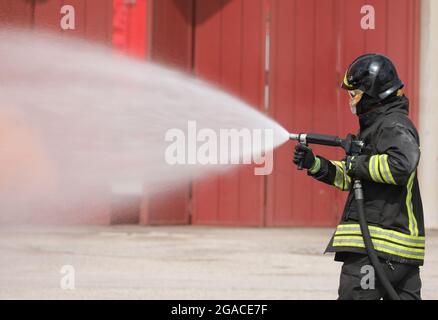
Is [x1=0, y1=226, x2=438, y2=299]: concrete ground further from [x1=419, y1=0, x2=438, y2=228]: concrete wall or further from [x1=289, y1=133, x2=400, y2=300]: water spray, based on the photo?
[x1=289, y1=133, x2=400, y2=300]: water spray

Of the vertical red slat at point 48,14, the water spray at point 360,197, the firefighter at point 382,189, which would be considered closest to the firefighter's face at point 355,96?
the firefighter at point 382,189

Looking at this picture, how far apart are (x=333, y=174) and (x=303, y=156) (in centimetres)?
30

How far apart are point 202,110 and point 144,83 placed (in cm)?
101

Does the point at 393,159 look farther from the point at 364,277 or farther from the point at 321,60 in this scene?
the point at 321,60

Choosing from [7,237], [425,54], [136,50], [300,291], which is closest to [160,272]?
[300,291]

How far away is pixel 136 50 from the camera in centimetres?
1350

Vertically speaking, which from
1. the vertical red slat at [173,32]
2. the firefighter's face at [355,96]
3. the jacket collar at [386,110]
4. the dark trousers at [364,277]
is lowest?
the dark trousers at [364,277]

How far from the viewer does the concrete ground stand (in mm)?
7652

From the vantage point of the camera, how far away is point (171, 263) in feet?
30.9

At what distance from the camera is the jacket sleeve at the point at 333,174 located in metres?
4.84

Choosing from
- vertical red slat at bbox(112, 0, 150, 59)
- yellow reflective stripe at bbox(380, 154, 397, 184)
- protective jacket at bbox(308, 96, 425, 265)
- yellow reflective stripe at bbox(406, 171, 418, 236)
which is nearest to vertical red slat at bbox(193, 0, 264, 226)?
vertical red slat at bbox(112, 0, 150, 59)

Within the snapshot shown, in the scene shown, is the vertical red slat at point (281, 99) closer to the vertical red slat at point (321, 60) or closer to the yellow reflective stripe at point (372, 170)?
the vertical red slat at point (321, 60)

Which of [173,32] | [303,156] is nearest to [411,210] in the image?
[303,156]

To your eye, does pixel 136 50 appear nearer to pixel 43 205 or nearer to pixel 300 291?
pixel 43 205
